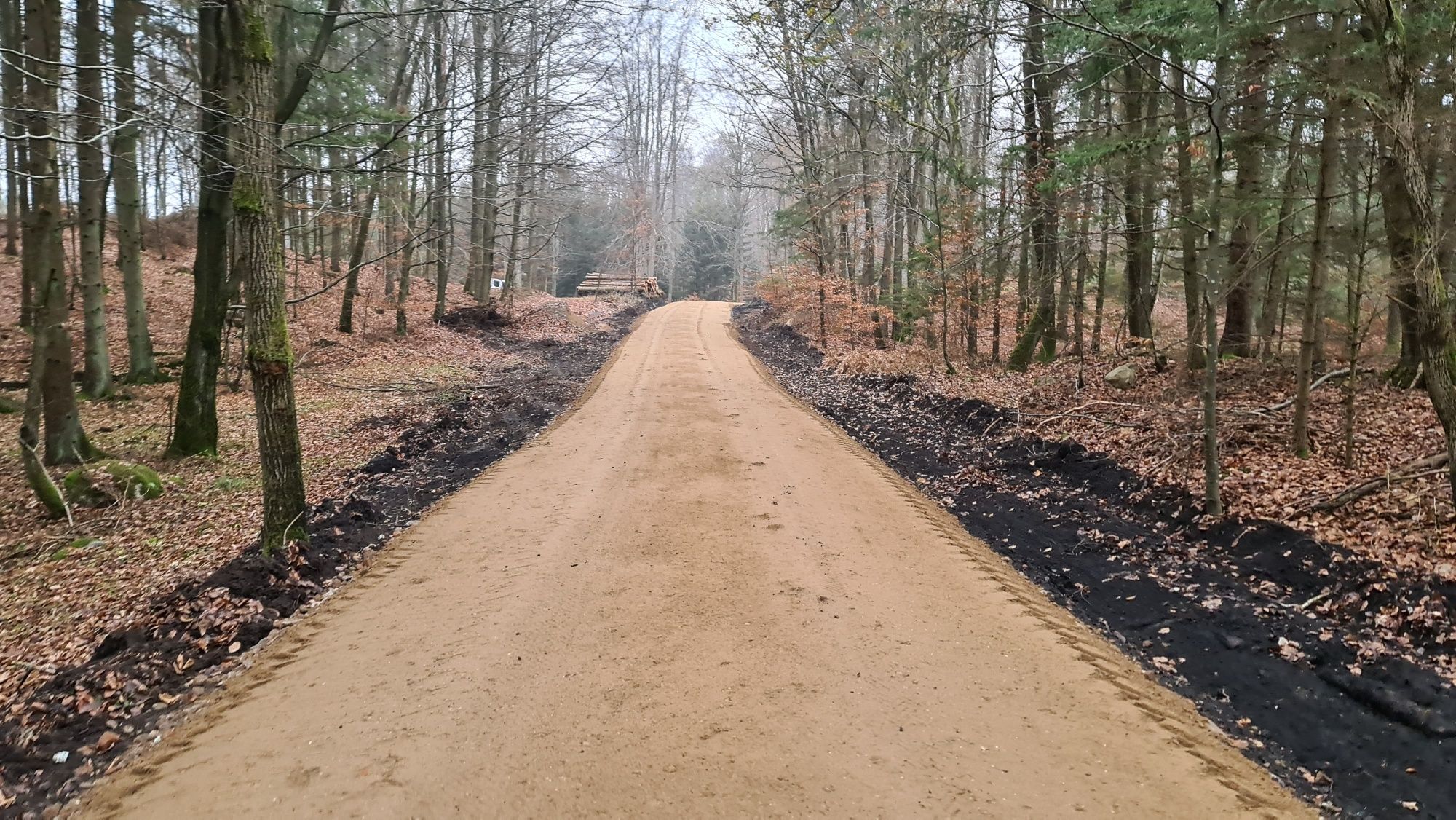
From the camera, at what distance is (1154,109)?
1163 centimetres

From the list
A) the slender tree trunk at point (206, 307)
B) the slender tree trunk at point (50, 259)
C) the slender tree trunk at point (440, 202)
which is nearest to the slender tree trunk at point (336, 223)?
the slender tree trunk at point (440, 202)

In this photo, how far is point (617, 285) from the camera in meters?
41.8

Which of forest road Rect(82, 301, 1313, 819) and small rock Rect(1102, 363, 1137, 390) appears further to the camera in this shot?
small rock Rect(1102, 363, 1137, 390)

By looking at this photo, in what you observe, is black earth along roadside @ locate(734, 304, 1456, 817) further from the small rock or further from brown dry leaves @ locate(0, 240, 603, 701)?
brown dry leaves @ locate(0, 240, 603, 701)

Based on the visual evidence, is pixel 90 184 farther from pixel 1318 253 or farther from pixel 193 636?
pixel 1318 253

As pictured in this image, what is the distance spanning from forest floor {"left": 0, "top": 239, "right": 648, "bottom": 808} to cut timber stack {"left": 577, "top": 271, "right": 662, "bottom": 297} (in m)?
24.6

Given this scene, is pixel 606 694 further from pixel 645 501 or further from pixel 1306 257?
pixel 1306 257

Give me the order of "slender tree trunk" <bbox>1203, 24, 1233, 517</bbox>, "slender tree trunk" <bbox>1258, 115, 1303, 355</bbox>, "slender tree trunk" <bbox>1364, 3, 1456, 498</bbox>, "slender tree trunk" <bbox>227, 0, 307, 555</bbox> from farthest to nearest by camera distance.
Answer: "slender tree trunk" <bbox>1258, 115, 1303, 355</bbox>
"slender tree trunk" <bbox>1203, 24, 1233, 517</bbox>
"slender tree trunk" <bbox>227, 0, 307, 555</bbox>
"slender tree trunk" <bbox>1364, 3, 1456, 498</bbox>

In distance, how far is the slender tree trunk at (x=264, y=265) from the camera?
5719mm

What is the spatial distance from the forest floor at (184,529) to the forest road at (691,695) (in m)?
0.47

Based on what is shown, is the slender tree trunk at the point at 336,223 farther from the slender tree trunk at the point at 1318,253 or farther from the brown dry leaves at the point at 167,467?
the slender tree trunk at the point at 1318,253

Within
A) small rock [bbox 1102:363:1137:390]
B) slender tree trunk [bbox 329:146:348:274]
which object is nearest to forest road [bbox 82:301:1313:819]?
small rock [bbox 1102:363:1137:390]

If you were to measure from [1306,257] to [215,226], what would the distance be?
45.7 ft

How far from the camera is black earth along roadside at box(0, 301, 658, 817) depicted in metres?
3.67
